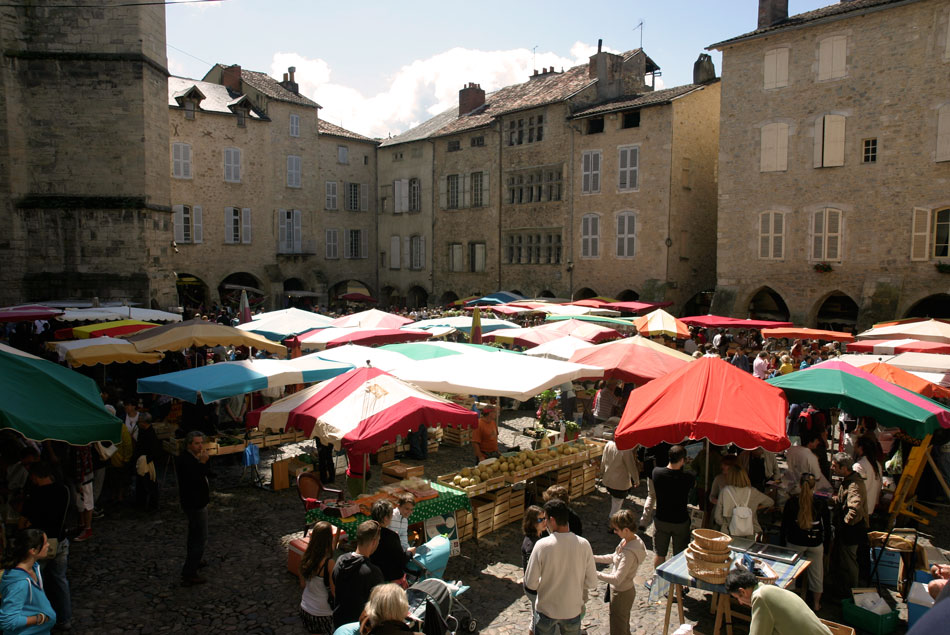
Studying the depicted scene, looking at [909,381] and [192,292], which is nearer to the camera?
[909,381]

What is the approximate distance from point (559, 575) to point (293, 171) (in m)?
32.9

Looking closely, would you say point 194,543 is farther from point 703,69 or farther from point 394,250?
point 394,250

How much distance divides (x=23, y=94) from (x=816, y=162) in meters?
A: 24.3

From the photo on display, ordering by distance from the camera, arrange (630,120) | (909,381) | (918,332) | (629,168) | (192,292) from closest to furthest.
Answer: (909,381) → (918,332) → (629,168) → (630,120) → (192,292)

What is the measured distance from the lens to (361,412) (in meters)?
6.94

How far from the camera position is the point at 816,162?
2169 cm

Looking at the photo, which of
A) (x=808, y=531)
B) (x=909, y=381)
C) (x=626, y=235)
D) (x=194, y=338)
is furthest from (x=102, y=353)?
(x=626, y=235)

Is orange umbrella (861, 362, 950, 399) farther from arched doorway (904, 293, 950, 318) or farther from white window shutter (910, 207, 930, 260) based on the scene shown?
arched doorway (904, 293, 950, 318)

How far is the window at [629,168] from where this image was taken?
87.5ft

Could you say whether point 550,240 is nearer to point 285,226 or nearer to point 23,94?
point 285,226

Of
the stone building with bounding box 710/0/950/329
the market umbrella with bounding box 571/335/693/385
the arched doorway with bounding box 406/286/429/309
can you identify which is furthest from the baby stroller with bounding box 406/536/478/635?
the arched doorway with bounding box 406/286/429/309

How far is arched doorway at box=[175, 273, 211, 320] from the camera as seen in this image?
1230 inches

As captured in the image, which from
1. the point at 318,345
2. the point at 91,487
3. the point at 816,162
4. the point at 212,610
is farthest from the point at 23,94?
the point at 816,162

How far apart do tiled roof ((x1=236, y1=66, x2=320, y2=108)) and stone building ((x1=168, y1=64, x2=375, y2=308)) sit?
0.09 m
